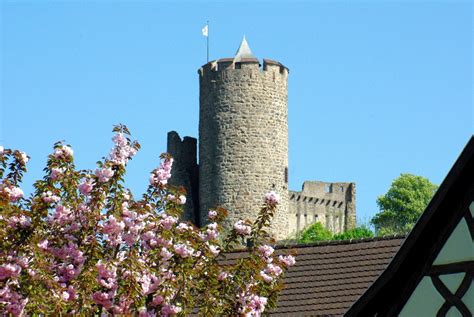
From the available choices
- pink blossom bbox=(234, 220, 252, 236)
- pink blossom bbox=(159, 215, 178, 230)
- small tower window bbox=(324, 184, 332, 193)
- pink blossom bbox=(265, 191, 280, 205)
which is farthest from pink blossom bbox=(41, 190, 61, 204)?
small tower window bbox=(324, 184, 332, 193)

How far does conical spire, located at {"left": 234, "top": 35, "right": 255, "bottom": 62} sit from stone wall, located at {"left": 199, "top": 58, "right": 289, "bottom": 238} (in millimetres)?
589

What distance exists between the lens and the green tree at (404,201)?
67312mm

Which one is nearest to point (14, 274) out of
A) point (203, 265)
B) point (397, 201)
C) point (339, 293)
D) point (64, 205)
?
point (64, 205)

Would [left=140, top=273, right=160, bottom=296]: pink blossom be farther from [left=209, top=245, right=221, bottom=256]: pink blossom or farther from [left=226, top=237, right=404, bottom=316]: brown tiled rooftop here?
[left=226, top=237, right=404, bottom=316]: brown tiled rooftop

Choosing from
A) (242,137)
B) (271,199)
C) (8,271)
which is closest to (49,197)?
(8,271)

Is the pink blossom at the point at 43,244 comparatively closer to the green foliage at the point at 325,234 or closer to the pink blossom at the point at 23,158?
the pink blossom at the point at 23,158

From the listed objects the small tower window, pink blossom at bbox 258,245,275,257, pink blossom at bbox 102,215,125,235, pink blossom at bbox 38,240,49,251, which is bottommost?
pink blossom at bbox 38,240,49,251

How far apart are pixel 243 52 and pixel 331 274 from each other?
33.6m

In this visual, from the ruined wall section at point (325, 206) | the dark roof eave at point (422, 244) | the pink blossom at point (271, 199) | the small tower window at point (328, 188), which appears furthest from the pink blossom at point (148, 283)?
the small tower window at point (328, 188)

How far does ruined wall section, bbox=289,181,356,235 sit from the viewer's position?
60.0 metres

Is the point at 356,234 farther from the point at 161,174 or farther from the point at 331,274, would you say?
the point at 161,174

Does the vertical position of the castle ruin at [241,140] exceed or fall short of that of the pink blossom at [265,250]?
it exceeds it

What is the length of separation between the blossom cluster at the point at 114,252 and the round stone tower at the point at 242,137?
113ft

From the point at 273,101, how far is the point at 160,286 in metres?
36.6
